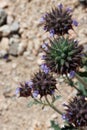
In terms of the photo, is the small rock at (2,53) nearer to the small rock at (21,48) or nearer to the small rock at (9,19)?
the small rock at (21,48)

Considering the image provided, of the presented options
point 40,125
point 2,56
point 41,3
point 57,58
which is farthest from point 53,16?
point 41,3

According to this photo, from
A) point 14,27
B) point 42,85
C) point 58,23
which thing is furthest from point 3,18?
point 42,85

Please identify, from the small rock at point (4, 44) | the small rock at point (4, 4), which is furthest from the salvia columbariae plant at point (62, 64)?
the small rock at point (4, 4)

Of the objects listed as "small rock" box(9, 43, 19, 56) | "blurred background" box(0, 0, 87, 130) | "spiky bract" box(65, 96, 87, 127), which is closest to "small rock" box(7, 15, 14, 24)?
Answer: "blurred background" box(0, 0, 87, 130)

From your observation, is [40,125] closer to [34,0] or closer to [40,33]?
[40,33]

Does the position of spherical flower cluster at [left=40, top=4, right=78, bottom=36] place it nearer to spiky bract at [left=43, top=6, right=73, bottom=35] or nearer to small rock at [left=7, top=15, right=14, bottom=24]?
spiky bract at [left=43, top=6, right=73, bottom=35]

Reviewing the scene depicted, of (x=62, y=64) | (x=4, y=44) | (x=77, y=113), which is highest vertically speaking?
(x=4, y=44)

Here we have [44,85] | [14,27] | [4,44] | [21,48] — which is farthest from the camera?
[14,27]

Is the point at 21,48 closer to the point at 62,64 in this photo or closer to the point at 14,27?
the point at 14,27
